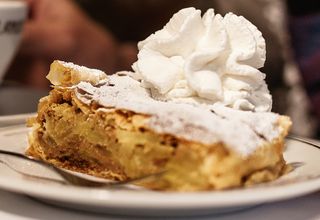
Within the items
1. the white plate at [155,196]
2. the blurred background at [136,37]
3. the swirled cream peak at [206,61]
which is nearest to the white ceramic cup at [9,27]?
the blurred background at [136,37]

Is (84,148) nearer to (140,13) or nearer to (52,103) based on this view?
(52,103)

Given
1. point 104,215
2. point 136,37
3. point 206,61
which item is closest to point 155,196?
point 104,215

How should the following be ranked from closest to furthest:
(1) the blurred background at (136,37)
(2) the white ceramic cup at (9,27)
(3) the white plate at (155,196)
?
(3) the white plate at (155,196) → (2) the white ceramic cup at (9,27) → (1) the blurred background at (136,37)

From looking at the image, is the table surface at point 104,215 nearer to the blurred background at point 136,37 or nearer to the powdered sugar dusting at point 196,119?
the powdered sugar dusting at point 196,119

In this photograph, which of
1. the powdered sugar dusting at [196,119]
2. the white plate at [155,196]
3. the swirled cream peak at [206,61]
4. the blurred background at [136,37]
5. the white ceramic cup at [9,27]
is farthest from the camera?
the blurred background at [136,37]

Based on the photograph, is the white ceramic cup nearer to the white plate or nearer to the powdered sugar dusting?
the powdered sugar dusting

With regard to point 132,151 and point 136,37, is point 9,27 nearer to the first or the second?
point 132,151

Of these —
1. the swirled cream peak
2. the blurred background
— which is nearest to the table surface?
the swirled cream peak
